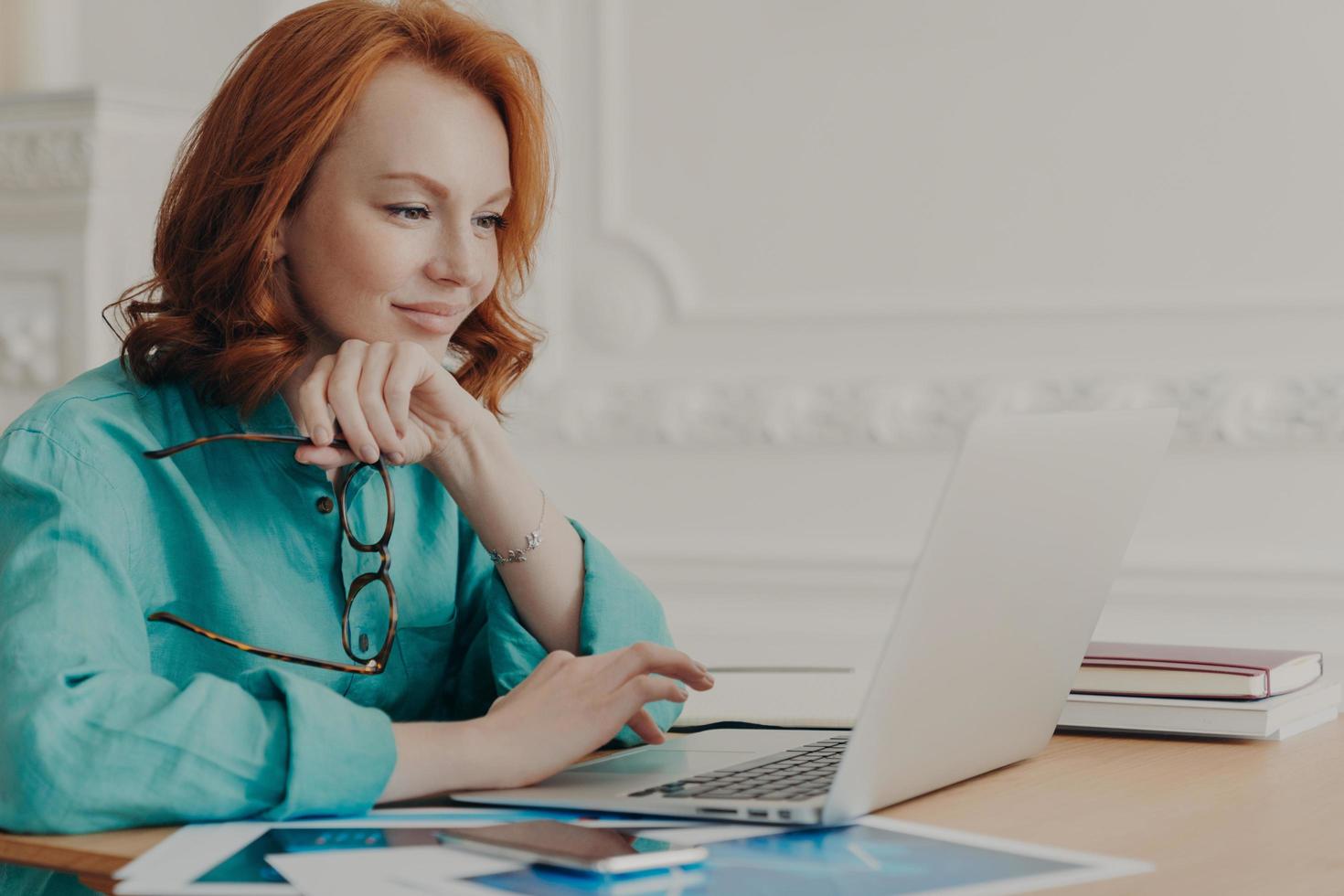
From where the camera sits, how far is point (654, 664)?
3.80 ft

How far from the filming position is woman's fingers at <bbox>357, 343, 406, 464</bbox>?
3.90 feet

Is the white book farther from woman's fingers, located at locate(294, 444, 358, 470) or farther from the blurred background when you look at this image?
the blurred background

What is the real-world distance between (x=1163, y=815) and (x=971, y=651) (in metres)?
0.17

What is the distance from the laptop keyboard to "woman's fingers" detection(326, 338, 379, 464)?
1.11 ft

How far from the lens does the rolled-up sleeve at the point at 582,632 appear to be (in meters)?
1.36

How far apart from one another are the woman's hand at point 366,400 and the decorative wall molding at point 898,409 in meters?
1.65

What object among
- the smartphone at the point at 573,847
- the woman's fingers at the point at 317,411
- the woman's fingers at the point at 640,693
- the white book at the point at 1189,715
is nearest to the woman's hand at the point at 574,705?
the woman's fingers at the point at 640,693

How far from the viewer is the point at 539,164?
4.96ft

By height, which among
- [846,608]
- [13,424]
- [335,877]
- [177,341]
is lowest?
[335,877]

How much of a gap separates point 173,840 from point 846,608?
222 centimetres

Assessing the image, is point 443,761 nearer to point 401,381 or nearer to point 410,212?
point 401,381

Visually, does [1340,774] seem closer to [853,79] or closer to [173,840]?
[173,840]

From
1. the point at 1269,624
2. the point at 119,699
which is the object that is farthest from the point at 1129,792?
the point at 1269,624

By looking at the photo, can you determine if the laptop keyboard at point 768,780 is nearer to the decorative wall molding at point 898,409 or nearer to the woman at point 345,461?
the woman at point 345,461
